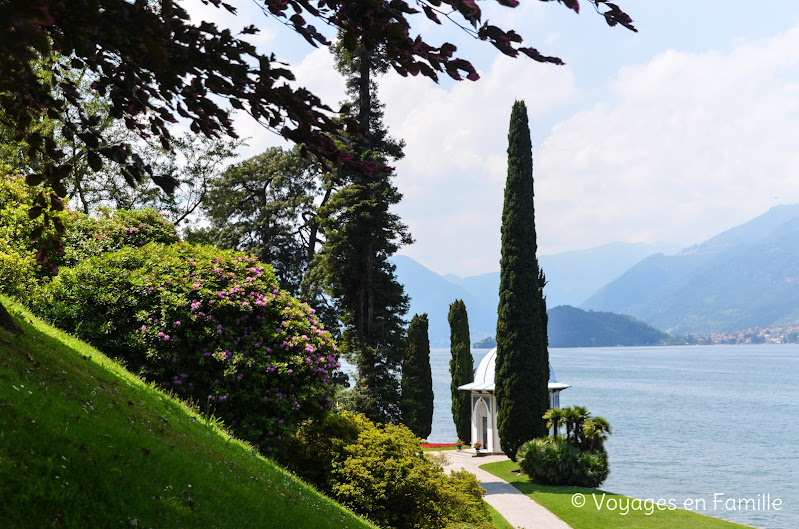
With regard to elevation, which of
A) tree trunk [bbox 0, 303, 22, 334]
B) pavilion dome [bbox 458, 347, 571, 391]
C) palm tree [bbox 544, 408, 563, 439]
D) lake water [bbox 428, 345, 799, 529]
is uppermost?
tree trunk [bbox 0, 303, 22, 334]

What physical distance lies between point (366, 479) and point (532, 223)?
20.0m

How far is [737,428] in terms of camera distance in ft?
204

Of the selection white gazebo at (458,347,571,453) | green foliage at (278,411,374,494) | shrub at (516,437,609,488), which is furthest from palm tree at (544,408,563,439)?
green foliage at (278,411,374,494)

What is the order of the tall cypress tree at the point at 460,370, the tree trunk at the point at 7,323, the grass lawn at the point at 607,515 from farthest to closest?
the tall cypress tree at the point at 460,370
the grass lawn at the point at 607,515
the tree trunk at the point at 7,323

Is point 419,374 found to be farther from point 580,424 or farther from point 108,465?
point 108,465

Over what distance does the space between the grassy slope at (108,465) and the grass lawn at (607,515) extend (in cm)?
1345

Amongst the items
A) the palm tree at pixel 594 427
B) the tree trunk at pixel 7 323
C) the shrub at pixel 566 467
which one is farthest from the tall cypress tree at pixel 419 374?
the tree trunk at pixel 7 323

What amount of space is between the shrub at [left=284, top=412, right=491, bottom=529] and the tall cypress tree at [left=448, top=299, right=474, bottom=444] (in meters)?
24.8

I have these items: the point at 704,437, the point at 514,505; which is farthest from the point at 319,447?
the point at 704,437

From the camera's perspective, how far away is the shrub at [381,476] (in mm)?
10859

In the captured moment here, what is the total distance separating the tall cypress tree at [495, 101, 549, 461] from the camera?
90.1 ft

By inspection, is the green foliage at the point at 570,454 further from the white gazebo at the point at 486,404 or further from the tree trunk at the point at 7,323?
the tree trunk at the point at 7,323

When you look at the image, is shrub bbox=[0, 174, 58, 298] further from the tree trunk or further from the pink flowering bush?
the tree trunk

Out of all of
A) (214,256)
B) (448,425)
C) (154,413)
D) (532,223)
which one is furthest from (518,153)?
(448,425)
